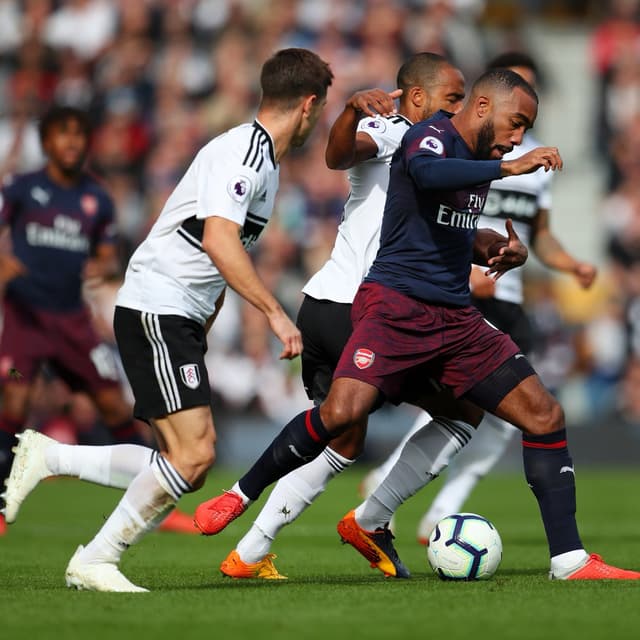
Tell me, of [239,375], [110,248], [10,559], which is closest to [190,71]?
[239,375]

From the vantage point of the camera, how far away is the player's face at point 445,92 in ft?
22.8

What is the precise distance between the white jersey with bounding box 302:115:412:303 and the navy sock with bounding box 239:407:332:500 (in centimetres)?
82

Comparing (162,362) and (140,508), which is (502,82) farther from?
(140,508)

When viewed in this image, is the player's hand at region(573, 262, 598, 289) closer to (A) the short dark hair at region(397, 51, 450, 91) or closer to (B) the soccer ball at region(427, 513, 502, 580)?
(A) the short dark hair at region(397, 51, 450, 91)

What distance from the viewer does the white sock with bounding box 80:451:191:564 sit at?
5918 millimetres

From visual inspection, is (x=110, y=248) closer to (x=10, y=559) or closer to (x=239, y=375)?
(x=10, y=559)

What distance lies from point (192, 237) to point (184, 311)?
333 millimetres

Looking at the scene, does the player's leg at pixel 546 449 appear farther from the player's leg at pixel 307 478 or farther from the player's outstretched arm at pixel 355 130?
the player's outstretched arm at pixel 355 130

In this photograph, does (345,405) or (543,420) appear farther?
(543,420)

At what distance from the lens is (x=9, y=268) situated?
377 inches

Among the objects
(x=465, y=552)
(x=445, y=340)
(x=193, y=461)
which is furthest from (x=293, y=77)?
(x=465, y=552)

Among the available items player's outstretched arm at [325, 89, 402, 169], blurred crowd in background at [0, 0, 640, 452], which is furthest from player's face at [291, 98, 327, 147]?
blurred crowd in background at [0, 0, 640, 452]

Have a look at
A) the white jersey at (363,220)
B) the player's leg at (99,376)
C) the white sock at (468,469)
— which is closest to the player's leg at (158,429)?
the white jersey at (363,220)

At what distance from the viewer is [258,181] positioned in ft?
19.8
